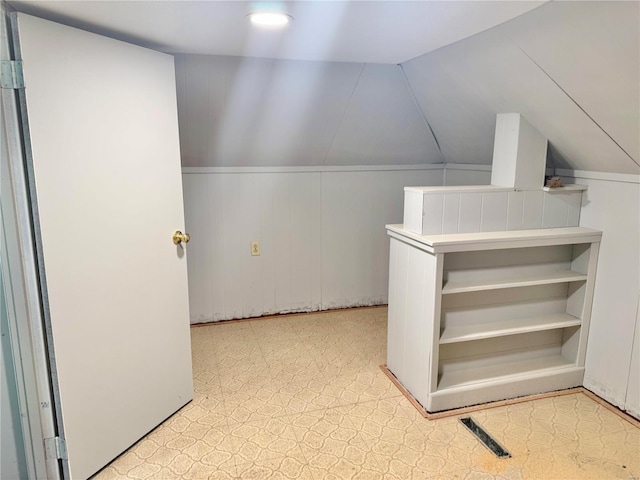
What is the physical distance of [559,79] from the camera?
1.94 metres

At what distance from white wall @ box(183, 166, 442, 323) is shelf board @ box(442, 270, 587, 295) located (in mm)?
1423

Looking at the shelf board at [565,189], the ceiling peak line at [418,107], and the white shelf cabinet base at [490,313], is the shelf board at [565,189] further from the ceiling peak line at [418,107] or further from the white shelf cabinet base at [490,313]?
the ceiling peak line at [418,107]

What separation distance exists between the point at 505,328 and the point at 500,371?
0.25 m

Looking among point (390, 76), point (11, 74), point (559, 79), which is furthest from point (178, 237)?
point (559, 79)

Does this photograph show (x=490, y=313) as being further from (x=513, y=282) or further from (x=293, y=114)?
(x=293, y=114)

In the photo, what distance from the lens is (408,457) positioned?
1.94m

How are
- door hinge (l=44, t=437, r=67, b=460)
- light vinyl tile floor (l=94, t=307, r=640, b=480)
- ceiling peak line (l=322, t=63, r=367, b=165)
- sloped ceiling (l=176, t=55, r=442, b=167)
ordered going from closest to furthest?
1. door hinge (l=44, t=437, r=67, b=460)
2. light vinyl tile floor (l=94, t=307, r=640, b=480)
3. sloped ceiling (l=176, t=55, r=442, b=167)
4. ceiling peak line (l=322, t=63, r=367, b=165)

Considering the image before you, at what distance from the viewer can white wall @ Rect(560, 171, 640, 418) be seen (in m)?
2.19

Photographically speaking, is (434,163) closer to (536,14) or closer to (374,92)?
(374,92)

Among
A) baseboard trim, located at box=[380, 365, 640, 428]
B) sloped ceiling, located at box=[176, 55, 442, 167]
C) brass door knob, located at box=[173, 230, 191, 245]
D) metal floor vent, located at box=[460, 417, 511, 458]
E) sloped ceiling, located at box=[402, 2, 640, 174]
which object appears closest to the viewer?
sloped ceiling, located at box=[402, 2, 640, 174]

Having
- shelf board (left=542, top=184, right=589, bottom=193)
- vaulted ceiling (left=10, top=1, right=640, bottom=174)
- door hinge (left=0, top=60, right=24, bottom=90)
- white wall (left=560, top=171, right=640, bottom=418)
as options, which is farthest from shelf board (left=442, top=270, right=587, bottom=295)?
door hinge (left=0, top=60, right=24, bottom=90)

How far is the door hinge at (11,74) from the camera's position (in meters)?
1.47

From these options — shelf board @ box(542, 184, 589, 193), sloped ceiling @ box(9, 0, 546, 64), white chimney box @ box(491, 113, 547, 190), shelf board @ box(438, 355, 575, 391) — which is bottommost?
shelf board @ box(438, 355, 575, 391)

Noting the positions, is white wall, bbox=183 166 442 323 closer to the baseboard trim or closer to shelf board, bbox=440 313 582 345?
the baseboard trim
